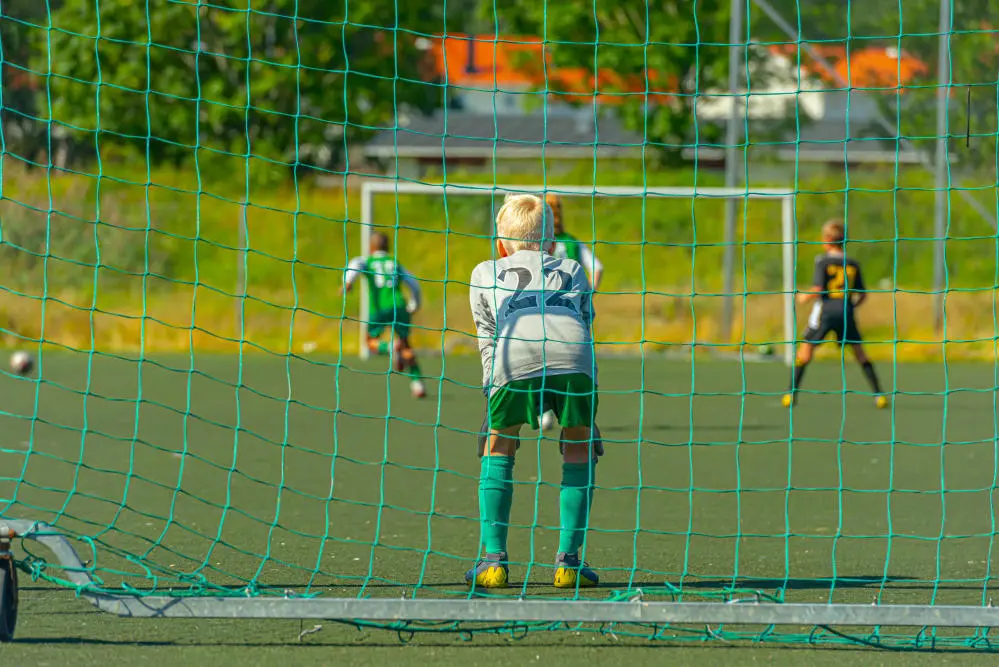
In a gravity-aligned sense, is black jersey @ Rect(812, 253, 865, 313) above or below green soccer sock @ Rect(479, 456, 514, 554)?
above

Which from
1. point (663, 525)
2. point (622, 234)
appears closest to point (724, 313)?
point (622, 234)

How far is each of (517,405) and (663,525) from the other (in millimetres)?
1769

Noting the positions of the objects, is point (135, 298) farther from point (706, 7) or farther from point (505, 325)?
point (505, 325)

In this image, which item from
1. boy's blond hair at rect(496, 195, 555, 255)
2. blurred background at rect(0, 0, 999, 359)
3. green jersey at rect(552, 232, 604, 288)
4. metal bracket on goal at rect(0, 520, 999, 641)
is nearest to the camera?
metal bracket on goal at rect(0, 520, 999, 641)

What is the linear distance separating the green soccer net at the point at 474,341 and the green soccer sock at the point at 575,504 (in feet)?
0.61

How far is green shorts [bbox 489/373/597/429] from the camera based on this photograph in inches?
195

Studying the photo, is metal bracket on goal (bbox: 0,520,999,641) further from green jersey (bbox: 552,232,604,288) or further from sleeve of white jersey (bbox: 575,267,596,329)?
green jersey (bbox: 552,232,604,288)

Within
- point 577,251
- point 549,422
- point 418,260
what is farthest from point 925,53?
point 577,251

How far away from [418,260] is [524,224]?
60.5ft

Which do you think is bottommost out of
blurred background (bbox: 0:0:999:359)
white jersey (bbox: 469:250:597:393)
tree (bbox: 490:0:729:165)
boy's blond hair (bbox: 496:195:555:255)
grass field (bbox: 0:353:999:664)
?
grass field (bbox: 0:353:999:664)

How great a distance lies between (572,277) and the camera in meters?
5.04

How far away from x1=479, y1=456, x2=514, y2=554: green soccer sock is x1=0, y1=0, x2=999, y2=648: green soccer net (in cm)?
20

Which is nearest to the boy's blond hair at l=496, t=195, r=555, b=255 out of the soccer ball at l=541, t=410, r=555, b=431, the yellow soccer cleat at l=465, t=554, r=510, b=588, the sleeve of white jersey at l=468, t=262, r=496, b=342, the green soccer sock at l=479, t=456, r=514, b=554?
the sleeve of white jersey at l=468, t=262, r=496, b=342

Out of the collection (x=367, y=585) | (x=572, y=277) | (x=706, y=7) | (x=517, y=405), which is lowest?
(x=367, y=585)
